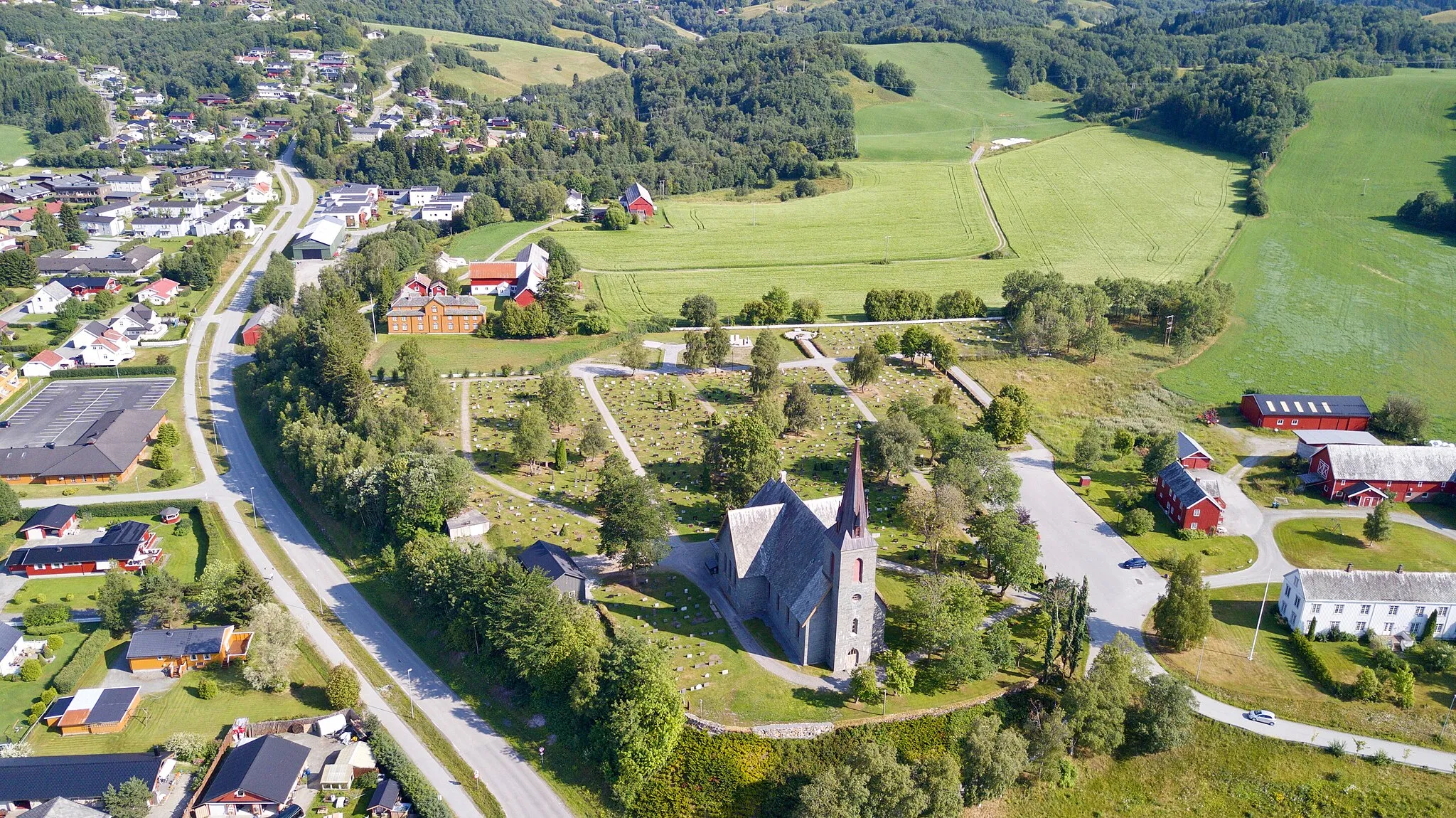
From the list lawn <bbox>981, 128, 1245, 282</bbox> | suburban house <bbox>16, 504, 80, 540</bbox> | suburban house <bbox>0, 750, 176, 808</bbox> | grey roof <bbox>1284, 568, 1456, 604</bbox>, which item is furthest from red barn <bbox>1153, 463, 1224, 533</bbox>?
suburban house <bbox>16, 504, 80, 540</bbox>

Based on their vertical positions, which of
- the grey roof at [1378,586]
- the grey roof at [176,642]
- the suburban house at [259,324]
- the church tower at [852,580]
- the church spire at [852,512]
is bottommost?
the suburban house at [259,324]

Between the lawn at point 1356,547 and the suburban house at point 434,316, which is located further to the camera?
the suburban house at point 434,316

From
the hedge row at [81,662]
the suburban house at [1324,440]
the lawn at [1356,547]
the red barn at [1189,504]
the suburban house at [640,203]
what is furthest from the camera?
the suburban house at [640,203]

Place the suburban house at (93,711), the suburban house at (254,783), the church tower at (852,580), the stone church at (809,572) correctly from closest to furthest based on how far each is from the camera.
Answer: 1. the suburban house at (254,783)
2. the church tower at (852,580)
3. the stone church at (809,572)
4. the suburban house at (93,711)

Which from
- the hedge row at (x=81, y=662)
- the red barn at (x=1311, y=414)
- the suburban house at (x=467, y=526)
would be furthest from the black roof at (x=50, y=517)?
the red barn at (x=1311, y=414)

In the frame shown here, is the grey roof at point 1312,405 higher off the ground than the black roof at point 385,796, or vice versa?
the grey roof at point 1312,405

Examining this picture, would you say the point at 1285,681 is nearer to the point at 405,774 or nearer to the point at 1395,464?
the point at 1395,464

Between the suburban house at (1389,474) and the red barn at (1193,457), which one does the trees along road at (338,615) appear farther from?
the suburban house at (1389,474)

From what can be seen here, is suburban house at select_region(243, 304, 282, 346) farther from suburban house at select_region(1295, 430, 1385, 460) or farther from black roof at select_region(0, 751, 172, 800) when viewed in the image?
suburban house at select_region(1295, 430, 1385, 460)
